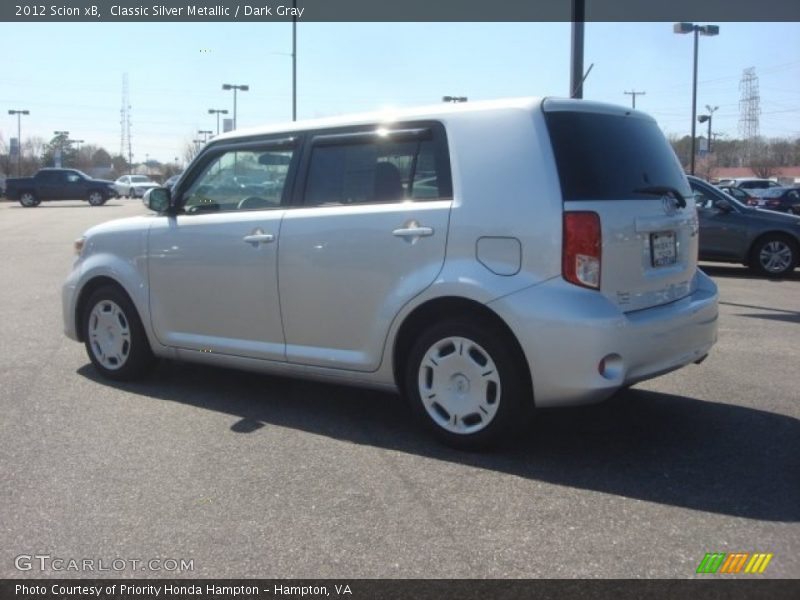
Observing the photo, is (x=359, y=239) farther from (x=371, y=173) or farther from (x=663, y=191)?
(x=663, y=191)

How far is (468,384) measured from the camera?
4.54m

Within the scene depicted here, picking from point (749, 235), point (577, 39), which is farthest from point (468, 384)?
point (749, 235)

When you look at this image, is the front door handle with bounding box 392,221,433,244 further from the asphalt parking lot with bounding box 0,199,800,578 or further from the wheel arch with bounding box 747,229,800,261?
the wheel arch with bounding box 747,229,800,261

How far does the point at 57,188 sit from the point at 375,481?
40988 millimetres

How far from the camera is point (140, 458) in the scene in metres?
4.57

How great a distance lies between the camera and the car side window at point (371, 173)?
477cm

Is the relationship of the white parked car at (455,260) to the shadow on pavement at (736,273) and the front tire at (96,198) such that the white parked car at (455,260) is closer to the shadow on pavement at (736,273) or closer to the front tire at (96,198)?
the shadow on pavement at (736,273)

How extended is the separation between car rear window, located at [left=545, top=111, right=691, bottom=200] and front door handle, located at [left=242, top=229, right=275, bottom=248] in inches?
75.5

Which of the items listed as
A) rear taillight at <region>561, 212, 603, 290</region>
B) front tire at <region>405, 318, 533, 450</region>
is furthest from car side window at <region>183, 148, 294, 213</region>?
rear taillight at <region>561, 212, 603, 290</region>

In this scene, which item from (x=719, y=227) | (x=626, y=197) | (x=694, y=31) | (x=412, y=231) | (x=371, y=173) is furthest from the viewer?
(x=694, y=31)

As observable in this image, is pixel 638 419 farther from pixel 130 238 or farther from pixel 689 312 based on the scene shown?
pixel 130 238

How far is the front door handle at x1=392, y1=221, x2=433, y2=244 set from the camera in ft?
15.1

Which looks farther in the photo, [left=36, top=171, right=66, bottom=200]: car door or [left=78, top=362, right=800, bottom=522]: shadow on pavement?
[left=36, top=171, right=66, bottom=200]: car door
